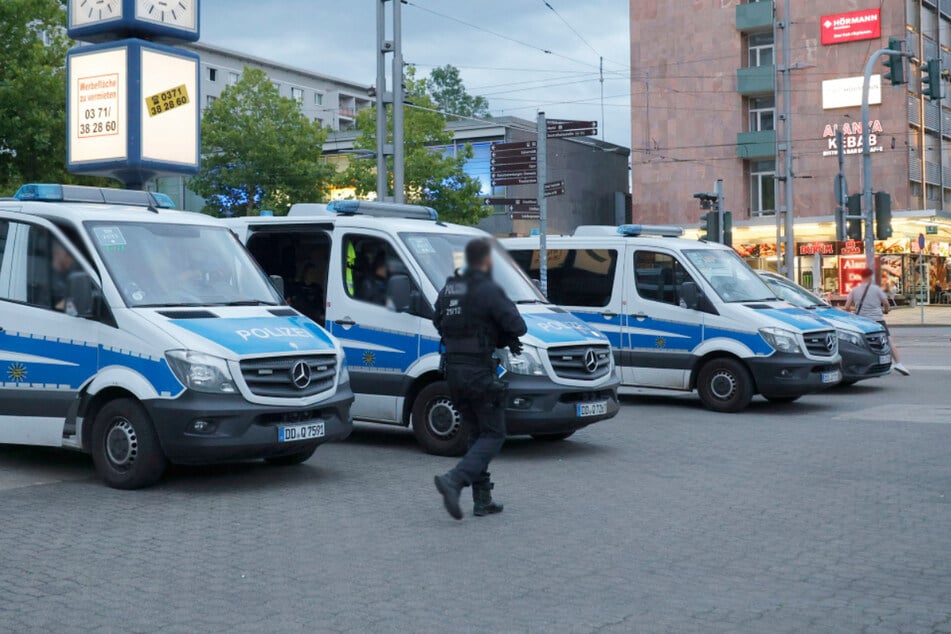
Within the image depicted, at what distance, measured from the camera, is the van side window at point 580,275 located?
15047 mm

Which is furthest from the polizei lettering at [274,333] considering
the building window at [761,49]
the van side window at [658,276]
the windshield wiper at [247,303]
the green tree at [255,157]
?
the building window at [761,49]

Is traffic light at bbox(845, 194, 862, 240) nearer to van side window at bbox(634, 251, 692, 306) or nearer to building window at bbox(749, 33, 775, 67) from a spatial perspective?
van side window at bbox(634, 251, 692, 306)

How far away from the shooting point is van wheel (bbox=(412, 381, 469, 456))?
1062 centimetres

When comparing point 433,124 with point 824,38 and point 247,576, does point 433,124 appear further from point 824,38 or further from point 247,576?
point 247,576

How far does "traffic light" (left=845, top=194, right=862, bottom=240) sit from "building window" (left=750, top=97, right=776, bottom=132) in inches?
905

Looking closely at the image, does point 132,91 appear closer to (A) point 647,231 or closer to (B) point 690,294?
(A) point 647,231

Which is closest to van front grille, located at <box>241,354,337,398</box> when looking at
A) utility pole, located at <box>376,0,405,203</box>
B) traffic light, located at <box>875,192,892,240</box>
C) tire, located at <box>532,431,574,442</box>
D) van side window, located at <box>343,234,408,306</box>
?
van side window, located at <box>343,234,408,306</box>

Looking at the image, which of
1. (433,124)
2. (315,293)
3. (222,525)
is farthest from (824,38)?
(222,525)

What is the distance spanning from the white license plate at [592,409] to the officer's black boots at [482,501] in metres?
2.82

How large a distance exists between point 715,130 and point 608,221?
15.8 metres

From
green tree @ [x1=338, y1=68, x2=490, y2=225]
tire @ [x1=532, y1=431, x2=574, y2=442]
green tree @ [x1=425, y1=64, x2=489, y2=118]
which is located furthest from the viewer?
green tree @ [x1=425, y1=64, x2=489, y2=118]

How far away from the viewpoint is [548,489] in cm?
903

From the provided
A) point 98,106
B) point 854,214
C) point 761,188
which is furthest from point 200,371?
point 761,188

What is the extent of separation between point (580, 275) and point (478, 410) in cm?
773
